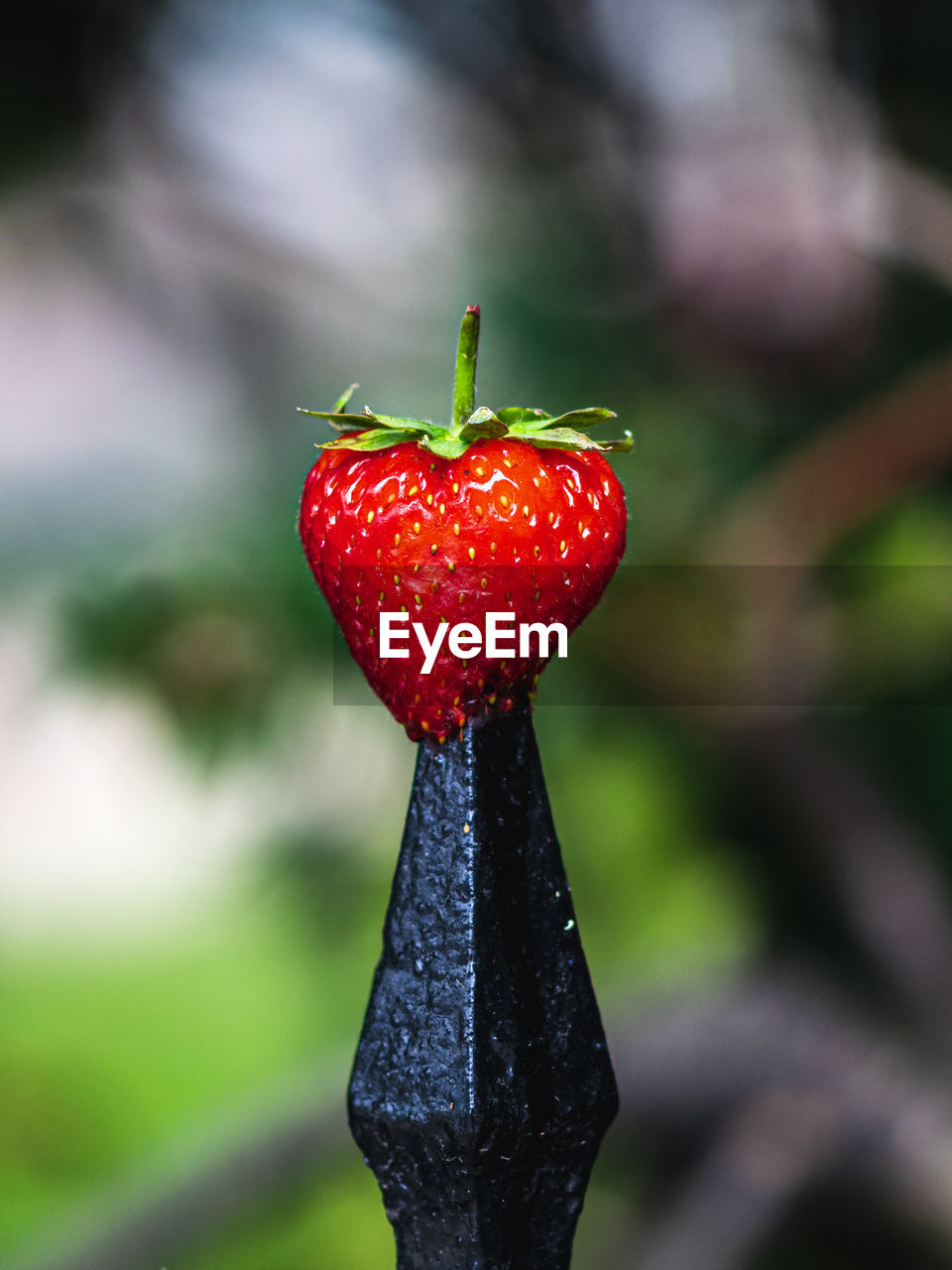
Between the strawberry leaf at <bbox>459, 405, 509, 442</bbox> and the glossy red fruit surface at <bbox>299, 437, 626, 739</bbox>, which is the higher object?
the strawberry leaf at <bbox>459, 405, 509, 442</bbox>

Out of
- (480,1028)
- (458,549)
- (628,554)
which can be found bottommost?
(480,1028)

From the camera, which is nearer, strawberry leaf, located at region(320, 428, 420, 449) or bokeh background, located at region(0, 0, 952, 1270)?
strawberry leaf, located at region(320, 428, 420, 449)

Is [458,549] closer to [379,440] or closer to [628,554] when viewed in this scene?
[379,440]

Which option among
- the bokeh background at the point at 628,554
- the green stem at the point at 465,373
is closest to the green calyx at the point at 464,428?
the green stem at the point at 465,373

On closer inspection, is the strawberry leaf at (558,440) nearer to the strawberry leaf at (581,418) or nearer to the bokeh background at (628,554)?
the strawberry leaf at (581,418)

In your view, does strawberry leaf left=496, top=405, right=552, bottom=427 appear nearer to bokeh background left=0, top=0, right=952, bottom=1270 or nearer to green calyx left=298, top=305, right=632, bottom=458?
green calyx left=298, top=305, right=632, bottom=458

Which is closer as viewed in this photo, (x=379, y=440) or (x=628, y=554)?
(x=379, y=440)

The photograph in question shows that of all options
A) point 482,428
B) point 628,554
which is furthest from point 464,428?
point 628,554

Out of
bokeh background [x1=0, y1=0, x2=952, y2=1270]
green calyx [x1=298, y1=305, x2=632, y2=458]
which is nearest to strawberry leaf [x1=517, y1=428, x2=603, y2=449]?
green calyx [x1=298, y1=305, x2=632, y2=458]
